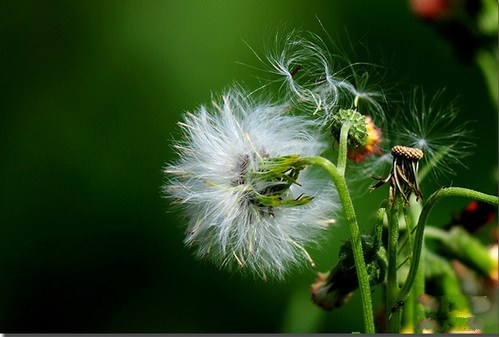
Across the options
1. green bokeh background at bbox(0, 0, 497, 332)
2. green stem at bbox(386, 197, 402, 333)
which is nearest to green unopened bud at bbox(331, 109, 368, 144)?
green stem at bbox(386, 197, 402, 333)

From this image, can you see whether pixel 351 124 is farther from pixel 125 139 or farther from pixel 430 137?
pixel 125 139

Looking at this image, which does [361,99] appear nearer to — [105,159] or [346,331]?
[346,331]

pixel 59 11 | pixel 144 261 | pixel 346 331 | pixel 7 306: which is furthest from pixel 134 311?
pixel 59 11

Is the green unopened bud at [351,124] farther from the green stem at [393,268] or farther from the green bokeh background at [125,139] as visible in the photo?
the green bokeh background at [125,139]

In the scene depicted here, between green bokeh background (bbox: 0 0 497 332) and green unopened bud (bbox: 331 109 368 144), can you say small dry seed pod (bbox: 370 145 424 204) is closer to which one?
green unopened bud (bbox: 331 109 368 144)

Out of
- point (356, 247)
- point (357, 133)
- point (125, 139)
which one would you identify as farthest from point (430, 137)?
point (125, 139)

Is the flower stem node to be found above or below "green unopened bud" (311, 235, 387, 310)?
above

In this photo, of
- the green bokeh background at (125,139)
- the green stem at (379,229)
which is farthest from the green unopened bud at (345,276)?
the green bokeh background at (125,139)
